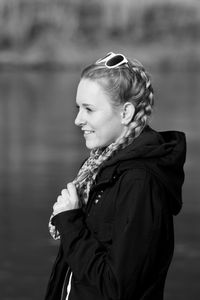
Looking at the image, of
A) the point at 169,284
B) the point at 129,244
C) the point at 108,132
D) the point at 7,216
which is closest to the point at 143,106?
the point at 108,132

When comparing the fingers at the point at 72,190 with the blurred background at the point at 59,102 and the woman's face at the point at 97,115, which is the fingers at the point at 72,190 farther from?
the blurred background at the point at 59,102

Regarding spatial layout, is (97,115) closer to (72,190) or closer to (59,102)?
(72,190)

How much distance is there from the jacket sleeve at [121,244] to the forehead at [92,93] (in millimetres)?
216

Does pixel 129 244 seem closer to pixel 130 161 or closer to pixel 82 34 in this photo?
pixel 130 161

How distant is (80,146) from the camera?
1370 centimetres

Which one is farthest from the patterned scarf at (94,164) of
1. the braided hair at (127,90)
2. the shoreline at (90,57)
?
the shoreline at (90,57)

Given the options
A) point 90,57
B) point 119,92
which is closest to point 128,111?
point 119,92

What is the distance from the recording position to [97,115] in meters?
2.99

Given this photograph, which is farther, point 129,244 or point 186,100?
point 186,100

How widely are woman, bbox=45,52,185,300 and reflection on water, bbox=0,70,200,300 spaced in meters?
3.28

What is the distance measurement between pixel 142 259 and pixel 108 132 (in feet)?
1.23

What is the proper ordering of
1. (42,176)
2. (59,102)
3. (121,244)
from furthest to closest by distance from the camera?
(59,102) → (42,176) → (121,244)

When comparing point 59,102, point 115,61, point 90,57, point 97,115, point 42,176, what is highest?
point 115,61

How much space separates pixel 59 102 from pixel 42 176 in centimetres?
1052
